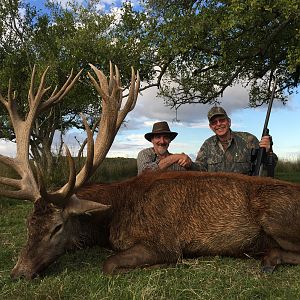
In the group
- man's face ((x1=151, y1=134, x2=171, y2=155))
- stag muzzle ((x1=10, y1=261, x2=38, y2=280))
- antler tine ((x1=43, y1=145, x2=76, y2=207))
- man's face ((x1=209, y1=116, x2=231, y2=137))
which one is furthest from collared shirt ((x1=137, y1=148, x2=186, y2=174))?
stag muzzle ((x1=10, y1=261, x2=38, y2=280))

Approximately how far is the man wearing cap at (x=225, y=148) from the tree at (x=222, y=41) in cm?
525

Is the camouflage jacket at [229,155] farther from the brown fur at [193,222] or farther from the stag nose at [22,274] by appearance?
the stag nose at [22,274]

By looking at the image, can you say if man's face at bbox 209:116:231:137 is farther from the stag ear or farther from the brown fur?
the stag ear

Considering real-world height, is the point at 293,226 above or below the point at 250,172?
below

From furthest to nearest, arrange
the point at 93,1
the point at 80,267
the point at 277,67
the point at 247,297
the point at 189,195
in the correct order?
the point at 93,1, the point at 277,67, the point at 189,195, the point at 80,267, the point at 247,297

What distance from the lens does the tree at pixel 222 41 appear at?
12.0 m

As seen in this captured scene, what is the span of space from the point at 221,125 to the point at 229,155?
1.63 feet

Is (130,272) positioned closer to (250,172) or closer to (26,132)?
(26,132)

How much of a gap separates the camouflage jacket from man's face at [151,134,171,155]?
1.80 feet

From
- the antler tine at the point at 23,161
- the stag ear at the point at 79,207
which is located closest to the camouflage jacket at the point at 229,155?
the antler tine at the point at 23,161

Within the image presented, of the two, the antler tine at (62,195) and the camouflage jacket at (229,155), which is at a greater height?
the camouflage jacket at (229,155)

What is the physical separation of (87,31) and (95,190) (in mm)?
14091

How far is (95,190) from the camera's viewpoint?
5.26 meters

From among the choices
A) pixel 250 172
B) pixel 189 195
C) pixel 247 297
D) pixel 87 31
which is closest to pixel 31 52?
pixel 87 31
